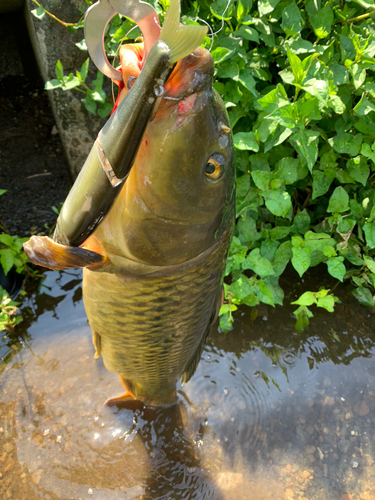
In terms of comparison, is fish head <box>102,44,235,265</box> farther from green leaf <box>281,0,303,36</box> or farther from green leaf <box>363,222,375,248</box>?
green leaf <box>363,222,375,248</box>

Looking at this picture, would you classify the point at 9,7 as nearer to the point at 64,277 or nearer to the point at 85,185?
the point at 64,277

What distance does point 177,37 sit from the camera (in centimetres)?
59

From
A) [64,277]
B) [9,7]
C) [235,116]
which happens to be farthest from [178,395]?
[9,7]

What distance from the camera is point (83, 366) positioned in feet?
7.08

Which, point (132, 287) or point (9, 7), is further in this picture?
point (9, 7)

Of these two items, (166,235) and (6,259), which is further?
(6,259)

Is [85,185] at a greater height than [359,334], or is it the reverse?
[85,185]

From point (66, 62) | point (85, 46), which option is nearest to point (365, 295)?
point (85, 46)

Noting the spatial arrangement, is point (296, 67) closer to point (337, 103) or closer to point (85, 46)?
point (337, 103)

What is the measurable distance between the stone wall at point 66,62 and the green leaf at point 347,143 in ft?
5.06

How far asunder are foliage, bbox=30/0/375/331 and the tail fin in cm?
104

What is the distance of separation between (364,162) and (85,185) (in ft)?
5.48

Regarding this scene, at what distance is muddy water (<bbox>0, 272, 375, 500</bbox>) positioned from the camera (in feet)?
6.05

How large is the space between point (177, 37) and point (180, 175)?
0.26m
